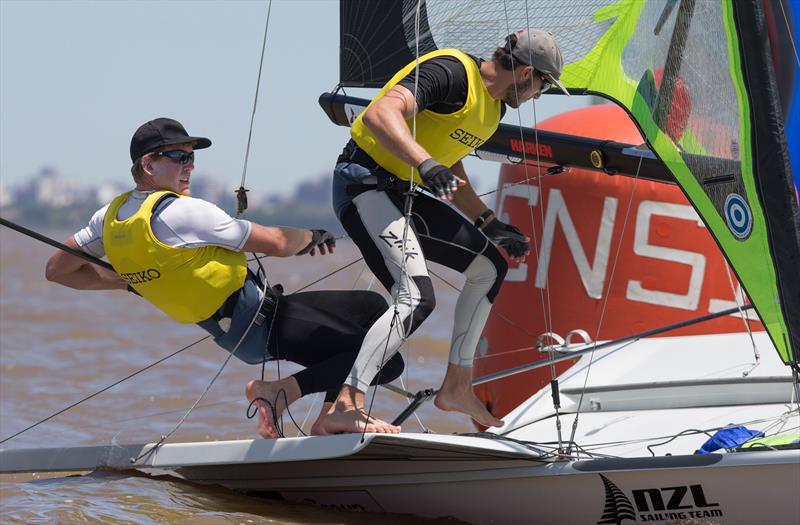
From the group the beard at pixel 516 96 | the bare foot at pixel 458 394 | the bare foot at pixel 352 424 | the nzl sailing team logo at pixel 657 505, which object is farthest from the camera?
the bare foot at pixel 458 394

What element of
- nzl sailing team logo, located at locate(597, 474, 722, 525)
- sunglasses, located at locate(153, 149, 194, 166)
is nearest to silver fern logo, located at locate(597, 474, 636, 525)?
nzl sailing team logo, located at locate(597, 474, 722, 525)

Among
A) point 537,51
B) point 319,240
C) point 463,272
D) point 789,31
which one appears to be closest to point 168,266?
point 319,240

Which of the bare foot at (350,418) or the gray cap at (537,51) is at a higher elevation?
the gray cap at (537,51)

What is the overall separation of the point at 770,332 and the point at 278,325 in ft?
4.62

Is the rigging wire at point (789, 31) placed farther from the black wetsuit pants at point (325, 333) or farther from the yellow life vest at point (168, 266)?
the yellow life vest at point (168, 266)

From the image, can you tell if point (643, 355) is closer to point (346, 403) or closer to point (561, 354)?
point (561, 354)

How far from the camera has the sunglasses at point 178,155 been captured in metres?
3.49

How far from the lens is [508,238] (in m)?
3.87

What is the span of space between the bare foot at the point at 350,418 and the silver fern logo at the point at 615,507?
586 millimetres

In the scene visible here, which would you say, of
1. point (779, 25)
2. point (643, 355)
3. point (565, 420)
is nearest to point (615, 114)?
point (643, 355)

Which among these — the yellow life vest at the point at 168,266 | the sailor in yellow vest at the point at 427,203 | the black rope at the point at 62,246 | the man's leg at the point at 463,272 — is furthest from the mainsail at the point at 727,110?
the black rope at the point at 62,246

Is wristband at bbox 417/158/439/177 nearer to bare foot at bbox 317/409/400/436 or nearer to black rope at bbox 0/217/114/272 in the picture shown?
bare foot at bbox 317/409/400/436

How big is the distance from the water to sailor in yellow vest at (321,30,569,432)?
0.47m

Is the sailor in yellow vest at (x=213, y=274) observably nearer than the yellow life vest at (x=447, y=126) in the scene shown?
Yes
